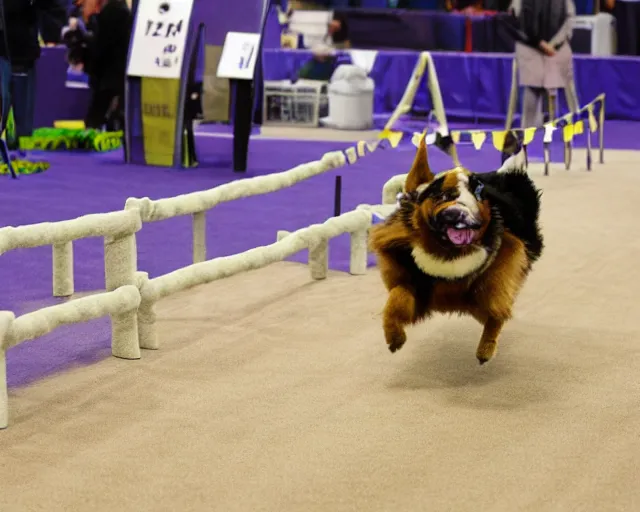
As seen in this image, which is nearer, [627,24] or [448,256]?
[448,256]

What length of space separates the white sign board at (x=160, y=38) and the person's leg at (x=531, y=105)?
4.54 metres

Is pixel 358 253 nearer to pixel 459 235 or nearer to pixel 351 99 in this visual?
pixel 459 235

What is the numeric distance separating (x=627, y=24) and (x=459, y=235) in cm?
1534

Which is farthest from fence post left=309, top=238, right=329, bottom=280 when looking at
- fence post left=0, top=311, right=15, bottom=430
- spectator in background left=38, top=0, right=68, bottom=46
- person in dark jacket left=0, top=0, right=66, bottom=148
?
spectator in background left=38, top=0, right=68, bottom=46

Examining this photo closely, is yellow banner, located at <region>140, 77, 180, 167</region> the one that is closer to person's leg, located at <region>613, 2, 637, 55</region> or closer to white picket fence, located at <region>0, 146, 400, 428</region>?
white picket fence, located at <region>0, 146, 400, 428</region>

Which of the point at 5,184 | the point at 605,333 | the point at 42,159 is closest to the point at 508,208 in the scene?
the point at 605,333

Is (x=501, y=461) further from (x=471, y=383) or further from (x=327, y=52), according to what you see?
(x=327, y=52)

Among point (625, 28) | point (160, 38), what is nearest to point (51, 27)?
point (160, 38)

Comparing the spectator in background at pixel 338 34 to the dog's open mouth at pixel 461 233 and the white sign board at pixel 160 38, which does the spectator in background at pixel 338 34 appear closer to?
the white sign board at pixel 160 38

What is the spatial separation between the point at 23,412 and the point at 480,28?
615 inches

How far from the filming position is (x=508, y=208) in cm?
512

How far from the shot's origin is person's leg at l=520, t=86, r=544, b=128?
558 inches

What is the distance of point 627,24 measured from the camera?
62.5ft

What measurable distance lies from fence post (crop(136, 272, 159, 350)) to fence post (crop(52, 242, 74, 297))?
1.24 m
